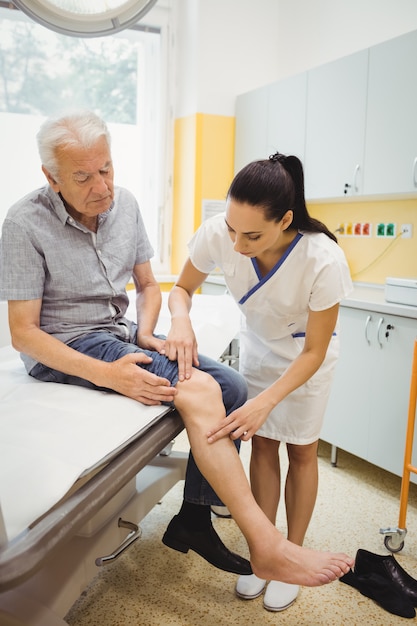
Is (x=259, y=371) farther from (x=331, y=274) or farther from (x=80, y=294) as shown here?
(x=80, y=294)

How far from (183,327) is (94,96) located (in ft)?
9.30

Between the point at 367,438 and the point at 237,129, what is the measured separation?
2.39 meters

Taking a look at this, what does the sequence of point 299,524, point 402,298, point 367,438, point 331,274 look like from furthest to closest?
1. point 367,438
2. point 402,298
3. point 299,524
4. point 331,274

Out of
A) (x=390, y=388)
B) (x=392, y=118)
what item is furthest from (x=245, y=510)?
(x=392, y=118)

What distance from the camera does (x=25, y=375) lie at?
5.45ft

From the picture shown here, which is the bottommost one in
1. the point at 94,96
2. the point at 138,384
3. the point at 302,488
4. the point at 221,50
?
the point at 302,488

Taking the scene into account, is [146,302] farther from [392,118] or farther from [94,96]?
[94,96]

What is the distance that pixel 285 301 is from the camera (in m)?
1.69

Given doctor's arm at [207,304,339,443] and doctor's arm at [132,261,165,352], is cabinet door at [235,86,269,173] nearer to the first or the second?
doctor's arm at [132,261,165,352]

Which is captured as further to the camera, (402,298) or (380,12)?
(380,12)

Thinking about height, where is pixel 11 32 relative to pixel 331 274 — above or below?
above

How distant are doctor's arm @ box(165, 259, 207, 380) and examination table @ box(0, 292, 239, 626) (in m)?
0.16

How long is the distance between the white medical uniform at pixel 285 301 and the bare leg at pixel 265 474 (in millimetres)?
75

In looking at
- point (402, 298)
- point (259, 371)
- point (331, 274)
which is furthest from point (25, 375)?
point (402, 298)
